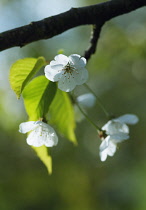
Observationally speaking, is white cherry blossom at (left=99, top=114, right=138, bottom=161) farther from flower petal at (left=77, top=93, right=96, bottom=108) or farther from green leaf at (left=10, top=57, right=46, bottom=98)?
green leaf at (left=10, top=57, right=46, bottom=98)

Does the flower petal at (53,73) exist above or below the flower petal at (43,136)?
above

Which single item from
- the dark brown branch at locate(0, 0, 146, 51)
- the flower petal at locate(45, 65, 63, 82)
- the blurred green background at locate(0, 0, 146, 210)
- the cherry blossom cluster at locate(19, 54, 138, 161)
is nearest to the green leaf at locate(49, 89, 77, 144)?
the cherry blossom cluster at locate(19, 54, 138, 161)

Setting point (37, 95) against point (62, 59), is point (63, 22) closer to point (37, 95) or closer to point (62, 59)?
point (62, 59)

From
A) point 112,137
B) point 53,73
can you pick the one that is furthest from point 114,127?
point 53,73

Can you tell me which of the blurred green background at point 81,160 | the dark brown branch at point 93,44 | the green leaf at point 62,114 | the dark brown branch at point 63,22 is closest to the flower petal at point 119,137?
the green leaf at point 62,114

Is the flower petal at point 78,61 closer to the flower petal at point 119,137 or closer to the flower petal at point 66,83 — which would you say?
the flower petal at point 66,83

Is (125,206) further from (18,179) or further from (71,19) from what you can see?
(71,19)
